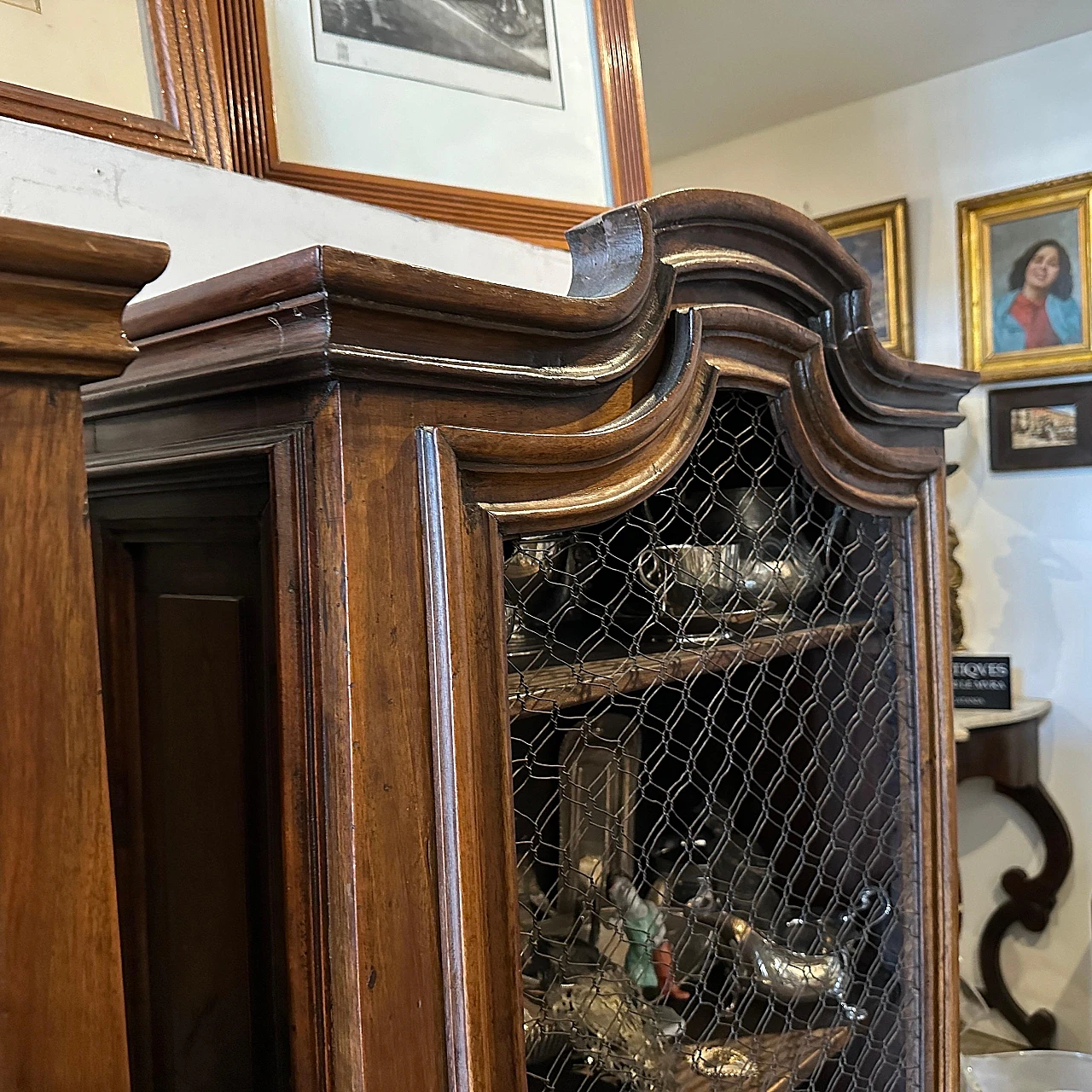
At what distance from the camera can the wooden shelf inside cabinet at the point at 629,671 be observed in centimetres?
55

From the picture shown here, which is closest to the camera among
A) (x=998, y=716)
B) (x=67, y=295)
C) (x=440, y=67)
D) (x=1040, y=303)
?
(x=67, y=295)

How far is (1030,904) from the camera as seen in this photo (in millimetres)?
2084

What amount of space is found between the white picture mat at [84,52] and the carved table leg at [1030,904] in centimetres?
198

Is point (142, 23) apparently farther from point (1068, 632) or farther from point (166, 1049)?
point (1068, 632)

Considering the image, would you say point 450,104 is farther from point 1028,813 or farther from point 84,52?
point 1028,813

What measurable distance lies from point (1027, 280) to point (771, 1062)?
182 centimetres

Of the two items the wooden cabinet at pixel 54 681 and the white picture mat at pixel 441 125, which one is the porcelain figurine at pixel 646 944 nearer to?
the wooden cabinet at pixel 54 681

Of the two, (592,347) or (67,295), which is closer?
(67,295)

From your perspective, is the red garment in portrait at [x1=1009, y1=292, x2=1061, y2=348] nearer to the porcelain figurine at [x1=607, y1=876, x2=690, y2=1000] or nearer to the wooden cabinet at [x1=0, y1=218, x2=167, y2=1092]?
the porcelain figurine at [x1=607, y1=876, x2=690, y2=1000]

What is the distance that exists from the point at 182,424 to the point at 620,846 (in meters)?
0.38

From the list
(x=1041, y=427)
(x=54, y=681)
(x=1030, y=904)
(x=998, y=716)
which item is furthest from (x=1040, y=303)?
(x=54, y=681)

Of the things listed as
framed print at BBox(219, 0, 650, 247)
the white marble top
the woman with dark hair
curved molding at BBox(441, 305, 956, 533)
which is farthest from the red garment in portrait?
curved molding at BBox(441, 305, 956, 533)

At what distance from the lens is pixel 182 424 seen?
0.52 meters

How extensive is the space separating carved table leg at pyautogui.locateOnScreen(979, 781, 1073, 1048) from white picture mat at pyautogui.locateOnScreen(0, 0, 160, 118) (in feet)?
6.51
